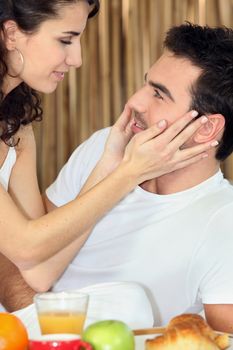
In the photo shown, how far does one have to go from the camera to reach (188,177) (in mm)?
2135

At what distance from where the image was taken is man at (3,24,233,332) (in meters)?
2.04

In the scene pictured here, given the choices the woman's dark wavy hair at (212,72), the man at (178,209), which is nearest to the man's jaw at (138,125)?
the man at (178,209)

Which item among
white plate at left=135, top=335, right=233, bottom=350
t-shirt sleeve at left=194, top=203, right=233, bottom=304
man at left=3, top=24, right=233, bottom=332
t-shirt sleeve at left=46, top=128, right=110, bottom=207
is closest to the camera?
white plate at left=135, top=335, right=233, bottom=350

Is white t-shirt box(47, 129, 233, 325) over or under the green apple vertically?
under

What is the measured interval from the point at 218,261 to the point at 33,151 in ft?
1.91

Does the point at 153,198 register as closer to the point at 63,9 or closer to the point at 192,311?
the point at 192,311

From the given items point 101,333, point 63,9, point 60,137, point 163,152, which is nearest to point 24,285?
point 163,152

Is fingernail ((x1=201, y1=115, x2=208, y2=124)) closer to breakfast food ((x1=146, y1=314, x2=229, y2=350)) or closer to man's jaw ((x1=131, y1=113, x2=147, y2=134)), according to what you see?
man's jaw ((x1=131, y1=113, x2=147, y2=134))

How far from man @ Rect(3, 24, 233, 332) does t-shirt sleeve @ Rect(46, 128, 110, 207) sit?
156mm

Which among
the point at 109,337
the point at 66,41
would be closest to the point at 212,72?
the point at 66,41

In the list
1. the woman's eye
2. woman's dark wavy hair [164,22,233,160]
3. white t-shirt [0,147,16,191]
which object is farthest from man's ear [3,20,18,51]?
woman's dark wavy hair [164,22,233,160]

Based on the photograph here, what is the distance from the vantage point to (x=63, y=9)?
1.94 metres

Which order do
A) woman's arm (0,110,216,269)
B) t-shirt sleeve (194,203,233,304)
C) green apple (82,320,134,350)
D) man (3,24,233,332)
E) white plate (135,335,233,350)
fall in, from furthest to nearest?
man (3,24,233,332), t-shirt sleeve (194,203,233,304), woman's arm (0,110,216,269), white plate (135,335,233,350), green apple (82,320,134,350)

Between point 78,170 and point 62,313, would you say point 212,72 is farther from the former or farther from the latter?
point 62,313
